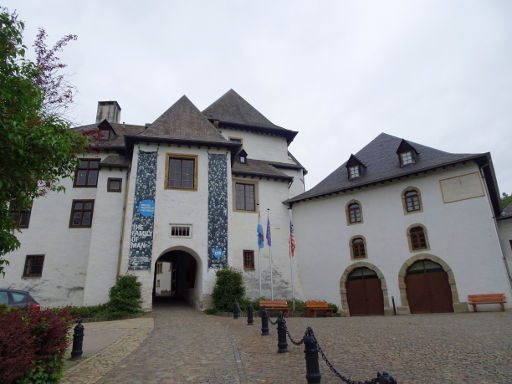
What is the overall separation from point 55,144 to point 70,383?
402 centimetres

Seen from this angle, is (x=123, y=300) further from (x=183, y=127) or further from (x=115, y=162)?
(x=183, y=127)

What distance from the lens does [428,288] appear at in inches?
677

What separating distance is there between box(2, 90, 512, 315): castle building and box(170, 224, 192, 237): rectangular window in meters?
0.05

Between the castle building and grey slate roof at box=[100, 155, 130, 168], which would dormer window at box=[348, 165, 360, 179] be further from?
grey slate roof at box=[100, 155, 130, 168]

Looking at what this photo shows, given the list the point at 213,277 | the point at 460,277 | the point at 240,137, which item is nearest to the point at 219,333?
the point at 213,277

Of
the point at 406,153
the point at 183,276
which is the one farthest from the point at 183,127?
the point at 406,153

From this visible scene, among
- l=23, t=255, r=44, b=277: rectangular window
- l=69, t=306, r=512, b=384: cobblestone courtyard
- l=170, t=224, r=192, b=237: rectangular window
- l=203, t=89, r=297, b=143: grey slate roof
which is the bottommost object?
l=69, t=306, r=512, b=384: cobblestone courtyard

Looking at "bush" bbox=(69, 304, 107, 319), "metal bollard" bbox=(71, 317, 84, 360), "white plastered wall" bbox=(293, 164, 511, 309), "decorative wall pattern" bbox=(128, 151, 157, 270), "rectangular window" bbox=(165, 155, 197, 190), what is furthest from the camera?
"rectangular window" bbox=(165, 155, 197, 190)

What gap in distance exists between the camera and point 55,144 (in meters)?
6.04

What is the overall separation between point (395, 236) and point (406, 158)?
15.0 ft

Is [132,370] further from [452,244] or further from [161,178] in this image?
[452,244]

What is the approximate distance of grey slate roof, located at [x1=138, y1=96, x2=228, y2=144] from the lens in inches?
757

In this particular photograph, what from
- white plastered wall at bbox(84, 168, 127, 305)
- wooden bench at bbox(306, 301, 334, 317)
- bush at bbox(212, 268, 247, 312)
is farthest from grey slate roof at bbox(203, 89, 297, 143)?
wooden bench at bbox(306, 301, 334, 317)

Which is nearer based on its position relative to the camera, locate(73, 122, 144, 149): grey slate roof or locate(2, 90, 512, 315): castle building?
locate(2, 90, 512, 315): castle building
